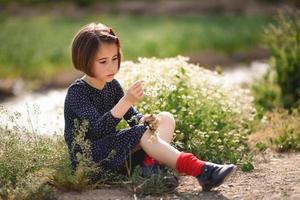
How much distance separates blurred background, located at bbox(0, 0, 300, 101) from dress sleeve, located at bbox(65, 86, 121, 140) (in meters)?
7.16

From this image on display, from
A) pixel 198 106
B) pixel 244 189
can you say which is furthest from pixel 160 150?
pixel 198 106

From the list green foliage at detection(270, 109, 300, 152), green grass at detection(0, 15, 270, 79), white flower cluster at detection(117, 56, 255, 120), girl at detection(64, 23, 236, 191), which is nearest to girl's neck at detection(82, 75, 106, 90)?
girl at detection(64, 23, 236, 191)

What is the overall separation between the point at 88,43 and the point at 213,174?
1.33 metres

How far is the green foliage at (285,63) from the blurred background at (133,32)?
4041 millimetres

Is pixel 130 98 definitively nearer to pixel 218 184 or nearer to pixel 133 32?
pixel 218 184

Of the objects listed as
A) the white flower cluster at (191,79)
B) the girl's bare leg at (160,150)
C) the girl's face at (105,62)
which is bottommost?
the girl's bare leg at (160,150)

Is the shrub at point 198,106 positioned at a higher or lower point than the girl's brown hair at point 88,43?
lower

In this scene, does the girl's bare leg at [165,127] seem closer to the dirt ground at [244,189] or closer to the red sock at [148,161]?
the red sock at [148,161]

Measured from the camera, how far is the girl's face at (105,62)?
16.7ft

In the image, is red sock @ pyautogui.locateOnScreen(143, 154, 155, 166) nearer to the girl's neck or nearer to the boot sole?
the boot sole

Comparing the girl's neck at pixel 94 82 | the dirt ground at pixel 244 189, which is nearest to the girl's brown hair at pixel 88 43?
the girl's neck at pixel 94 82

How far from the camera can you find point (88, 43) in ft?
16.6

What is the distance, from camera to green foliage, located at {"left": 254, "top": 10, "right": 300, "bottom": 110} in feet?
26.4

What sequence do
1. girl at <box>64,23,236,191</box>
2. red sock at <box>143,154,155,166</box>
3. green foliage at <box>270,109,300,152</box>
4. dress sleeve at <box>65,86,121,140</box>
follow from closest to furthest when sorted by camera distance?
girl at <box>64,23,236,191</box> < dress sleeve at <box>65,86,121,140</box> < red sock at <box>143,154,155,166</box> < green foliage at <box>270,109,300,152</box>
